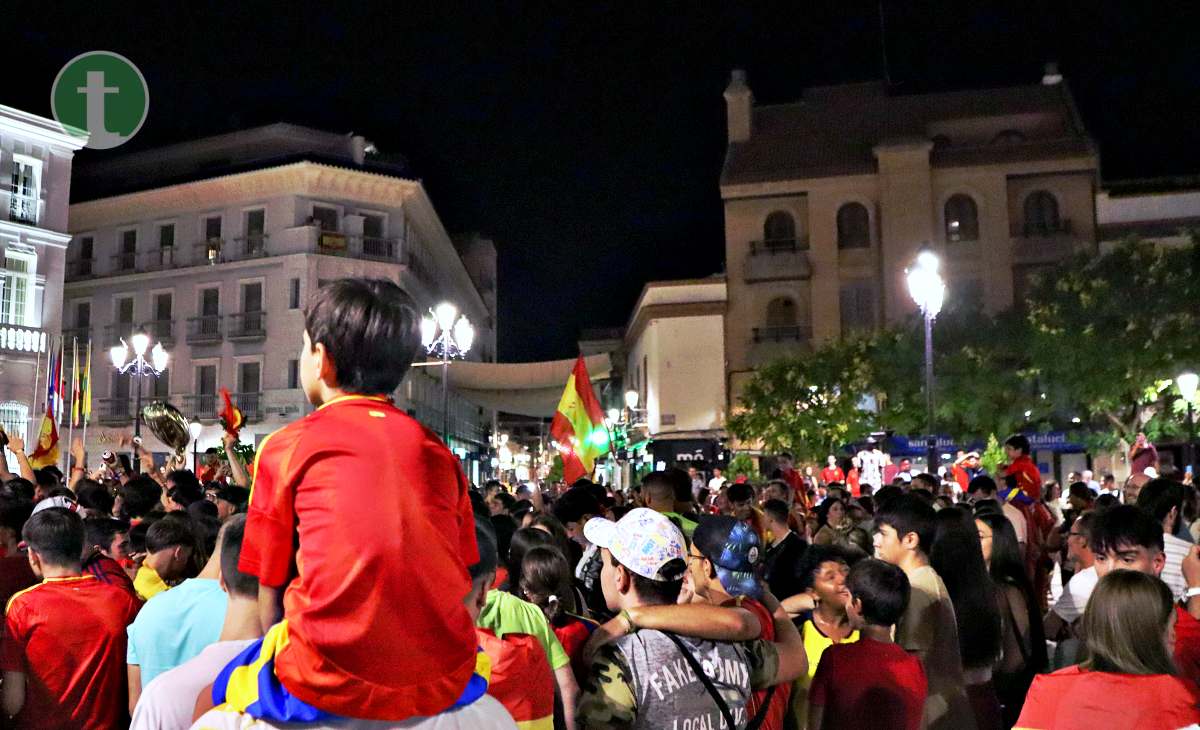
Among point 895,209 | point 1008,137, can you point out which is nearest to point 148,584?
point 895,209

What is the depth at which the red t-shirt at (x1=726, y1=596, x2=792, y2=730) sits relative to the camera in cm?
388

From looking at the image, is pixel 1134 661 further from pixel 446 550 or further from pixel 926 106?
pixel 926 106

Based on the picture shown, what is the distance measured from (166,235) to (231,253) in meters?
3.92

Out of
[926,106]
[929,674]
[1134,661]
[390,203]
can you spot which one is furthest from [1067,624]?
[926,106]

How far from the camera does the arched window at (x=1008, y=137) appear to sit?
45781mm

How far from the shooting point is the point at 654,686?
3.22m

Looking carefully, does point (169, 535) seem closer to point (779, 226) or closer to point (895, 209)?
point (895, 209)

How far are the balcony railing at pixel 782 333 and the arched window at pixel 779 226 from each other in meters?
4.07

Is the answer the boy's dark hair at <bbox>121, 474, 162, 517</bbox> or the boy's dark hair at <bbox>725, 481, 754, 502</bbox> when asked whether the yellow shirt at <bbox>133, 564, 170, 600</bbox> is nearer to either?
the boy's dark hair at <bbox>121, 474, 162, 517</bbox>

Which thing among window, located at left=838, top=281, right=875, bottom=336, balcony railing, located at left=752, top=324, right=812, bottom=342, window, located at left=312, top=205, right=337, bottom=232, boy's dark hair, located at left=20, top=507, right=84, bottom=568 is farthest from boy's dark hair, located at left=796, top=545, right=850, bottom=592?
window, located at left=838, top=281, right=875, bottom=336

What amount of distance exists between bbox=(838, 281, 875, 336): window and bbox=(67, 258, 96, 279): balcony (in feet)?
106

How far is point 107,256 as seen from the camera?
148 feet

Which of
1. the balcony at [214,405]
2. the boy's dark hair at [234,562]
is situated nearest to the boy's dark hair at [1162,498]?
the boy's dark hair at [234,562]

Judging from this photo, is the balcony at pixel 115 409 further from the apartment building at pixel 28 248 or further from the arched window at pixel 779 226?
the arched window at pixel 779 226
